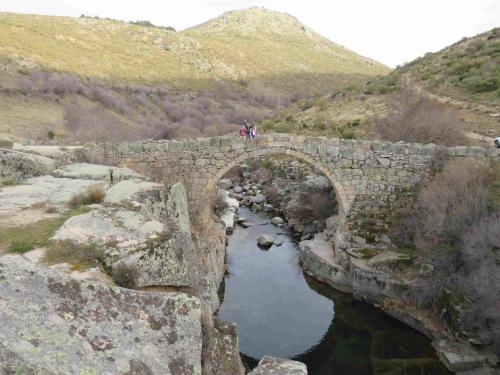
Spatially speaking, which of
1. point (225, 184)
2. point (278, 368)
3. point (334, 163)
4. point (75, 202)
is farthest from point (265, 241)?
point (278, 368)

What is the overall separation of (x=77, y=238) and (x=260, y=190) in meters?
21.4

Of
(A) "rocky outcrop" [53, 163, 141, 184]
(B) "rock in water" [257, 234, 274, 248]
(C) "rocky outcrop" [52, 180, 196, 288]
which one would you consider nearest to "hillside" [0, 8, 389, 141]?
(B) "rock in water" [257, 234, 274, 248]

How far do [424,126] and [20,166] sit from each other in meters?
14.6

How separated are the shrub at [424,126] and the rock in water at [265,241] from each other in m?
6.50

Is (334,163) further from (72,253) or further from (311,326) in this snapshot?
(72,253)

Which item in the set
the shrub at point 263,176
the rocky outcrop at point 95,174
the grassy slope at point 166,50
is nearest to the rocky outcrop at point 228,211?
the shrub at point 263,176

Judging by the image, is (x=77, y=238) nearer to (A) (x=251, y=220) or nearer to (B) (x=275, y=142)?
(B) (x=275, y=142)

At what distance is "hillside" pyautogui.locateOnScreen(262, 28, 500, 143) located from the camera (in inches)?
858

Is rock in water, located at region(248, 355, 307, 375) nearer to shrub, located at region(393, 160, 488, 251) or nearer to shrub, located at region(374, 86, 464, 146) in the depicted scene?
shrub, located at region(393, 160, 488, 251)

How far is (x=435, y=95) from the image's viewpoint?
25.1 meters

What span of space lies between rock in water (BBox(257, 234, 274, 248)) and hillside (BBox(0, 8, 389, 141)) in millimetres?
8878

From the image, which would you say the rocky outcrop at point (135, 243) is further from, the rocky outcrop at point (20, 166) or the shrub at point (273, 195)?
the shrub at point (273, 195)

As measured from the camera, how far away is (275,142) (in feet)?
48.1

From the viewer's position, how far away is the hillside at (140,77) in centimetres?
2534
